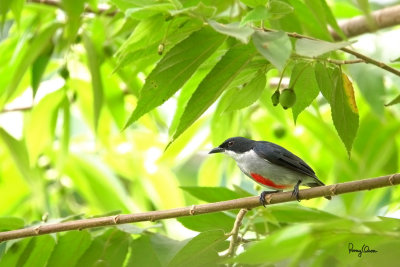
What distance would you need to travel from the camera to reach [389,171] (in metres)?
3.10

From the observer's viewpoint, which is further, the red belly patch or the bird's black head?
the bird's black head

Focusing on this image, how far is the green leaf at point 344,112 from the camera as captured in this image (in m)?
1.67

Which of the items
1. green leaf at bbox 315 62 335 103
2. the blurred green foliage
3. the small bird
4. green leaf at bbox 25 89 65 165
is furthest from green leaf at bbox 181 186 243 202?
green leaf at bbox 25 89 65 165

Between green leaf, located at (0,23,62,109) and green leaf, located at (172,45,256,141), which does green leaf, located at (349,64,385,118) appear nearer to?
green leaf, located at (172,45,256,141)

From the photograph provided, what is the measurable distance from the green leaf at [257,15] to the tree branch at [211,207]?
42 centimetres

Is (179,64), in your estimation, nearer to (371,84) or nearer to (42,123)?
(371,84)

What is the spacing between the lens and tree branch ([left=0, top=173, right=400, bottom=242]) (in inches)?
58.3

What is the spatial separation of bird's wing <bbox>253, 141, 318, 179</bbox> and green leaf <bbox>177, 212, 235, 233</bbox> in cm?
59

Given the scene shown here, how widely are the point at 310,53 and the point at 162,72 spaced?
1.37ft

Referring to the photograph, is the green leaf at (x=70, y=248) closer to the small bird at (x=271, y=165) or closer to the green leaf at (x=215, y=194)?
the green leaf at (x=215, y=194)

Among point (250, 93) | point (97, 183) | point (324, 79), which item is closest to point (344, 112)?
point (324, 79)

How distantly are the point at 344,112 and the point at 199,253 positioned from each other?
517 millimetres

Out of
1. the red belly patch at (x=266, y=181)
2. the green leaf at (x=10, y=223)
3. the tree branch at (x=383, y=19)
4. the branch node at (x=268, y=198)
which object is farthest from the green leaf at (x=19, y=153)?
the tree branch at (x=383, y=19)

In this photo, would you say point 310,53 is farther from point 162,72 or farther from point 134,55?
point 134,55
